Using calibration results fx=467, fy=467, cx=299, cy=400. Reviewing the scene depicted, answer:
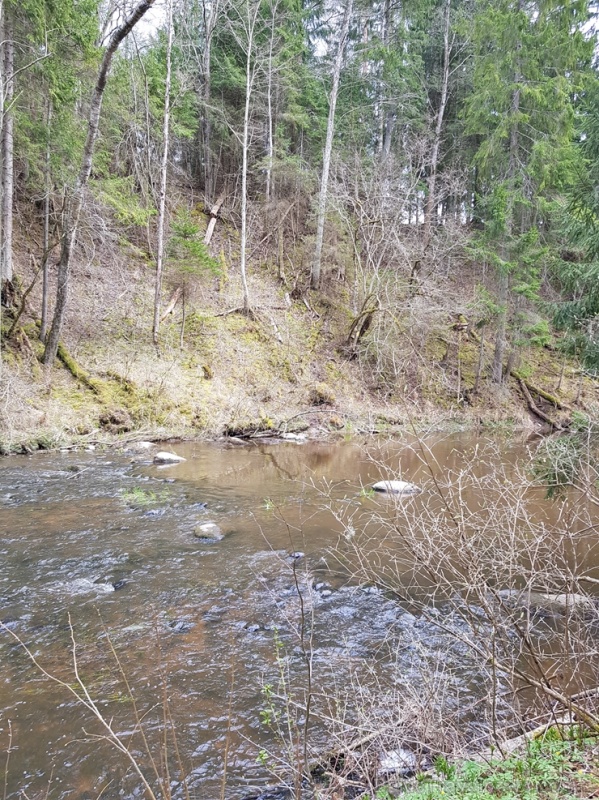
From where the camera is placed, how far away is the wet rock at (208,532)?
560 centimetres

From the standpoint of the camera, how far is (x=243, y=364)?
50.4 ft

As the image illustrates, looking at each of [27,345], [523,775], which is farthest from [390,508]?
[27,345]

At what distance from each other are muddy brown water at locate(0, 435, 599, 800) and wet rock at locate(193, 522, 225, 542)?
0.33 feet

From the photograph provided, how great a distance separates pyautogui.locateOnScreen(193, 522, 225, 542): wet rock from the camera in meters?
5.60

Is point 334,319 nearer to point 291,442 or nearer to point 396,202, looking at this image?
point 396,202

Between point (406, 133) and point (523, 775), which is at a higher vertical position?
point (406, 133)

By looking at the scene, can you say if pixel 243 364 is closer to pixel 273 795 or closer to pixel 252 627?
pixel 252 627

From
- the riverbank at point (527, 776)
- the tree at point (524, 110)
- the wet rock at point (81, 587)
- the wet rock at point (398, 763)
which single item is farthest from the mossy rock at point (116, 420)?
the tree at point (524, 110)

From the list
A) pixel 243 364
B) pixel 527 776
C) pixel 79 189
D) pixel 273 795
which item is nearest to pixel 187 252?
pixel 243 364

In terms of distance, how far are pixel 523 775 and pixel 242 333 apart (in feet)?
50.6

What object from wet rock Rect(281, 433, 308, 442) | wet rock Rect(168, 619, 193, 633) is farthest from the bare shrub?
wet rock Rect(281, 433, 308, 442)

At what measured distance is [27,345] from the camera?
37.2 feet

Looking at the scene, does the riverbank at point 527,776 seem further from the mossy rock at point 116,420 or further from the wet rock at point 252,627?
the mossy rock at point 116,420

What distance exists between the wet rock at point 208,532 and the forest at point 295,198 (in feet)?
20.2
